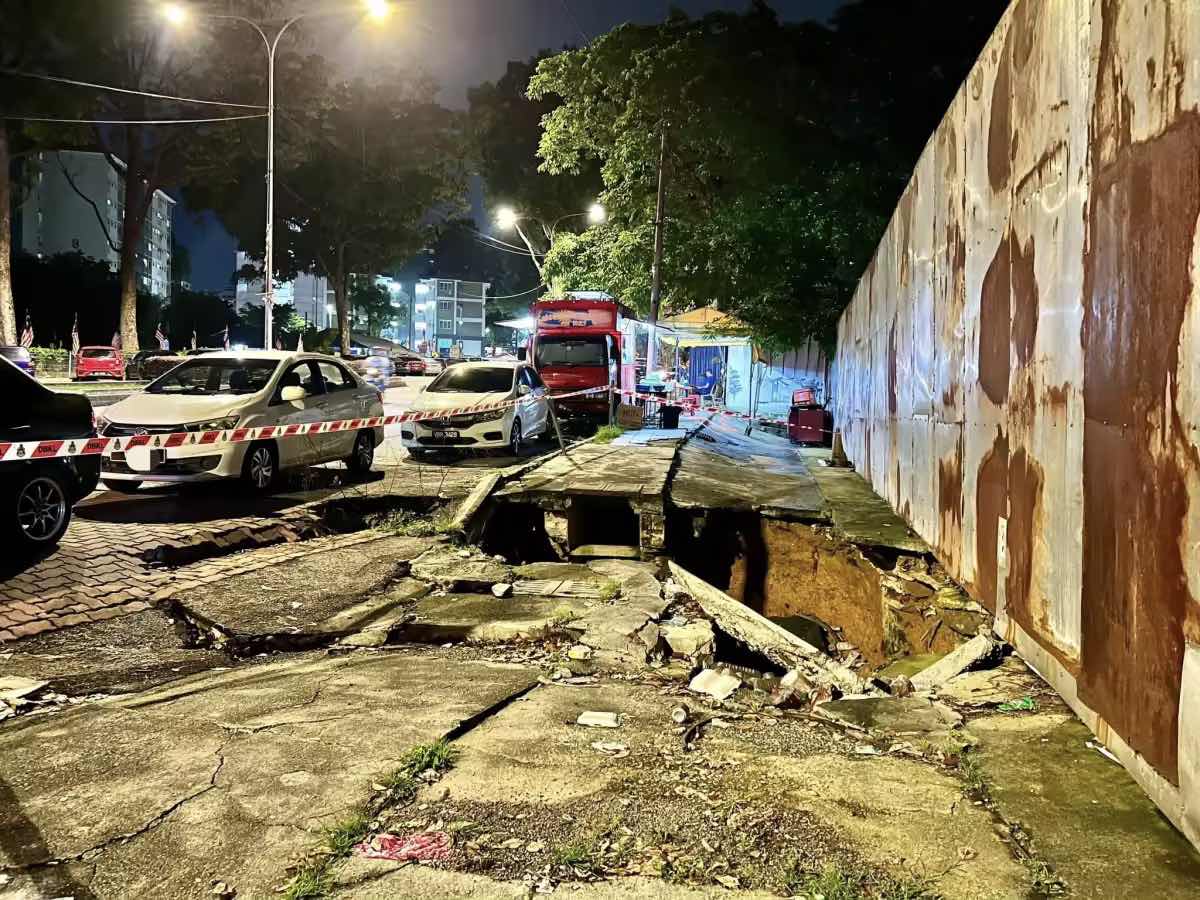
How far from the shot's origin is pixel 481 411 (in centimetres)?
1240

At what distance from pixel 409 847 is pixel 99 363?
34305 mm

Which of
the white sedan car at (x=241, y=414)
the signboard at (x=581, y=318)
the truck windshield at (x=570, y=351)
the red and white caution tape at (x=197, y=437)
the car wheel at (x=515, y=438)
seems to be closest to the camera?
the red and white caution tape at (x=197, y=437)

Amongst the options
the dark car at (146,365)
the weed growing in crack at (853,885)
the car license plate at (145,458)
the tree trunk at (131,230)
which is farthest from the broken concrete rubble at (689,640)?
the tree trunk at (131,230)

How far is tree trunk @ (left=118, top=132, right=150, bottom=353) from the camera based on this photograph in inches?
1355

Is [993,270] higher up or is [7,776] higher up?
[993,270]

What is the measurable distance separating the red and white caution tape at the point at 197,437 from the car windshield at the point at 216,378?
0.70 m

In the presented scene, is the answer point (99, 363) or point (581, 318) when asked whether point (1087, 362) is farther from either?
point (99, 363)

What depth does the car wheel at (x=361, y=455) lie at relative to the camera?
36.3 feet

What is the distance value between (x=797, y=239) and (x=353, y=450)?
10.4 meters

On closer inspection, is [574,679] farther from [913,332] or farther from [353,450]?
[353,450]

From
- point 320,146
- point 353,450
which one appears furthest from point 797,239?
point 320,146

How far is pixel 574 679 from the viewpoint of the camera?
444cm

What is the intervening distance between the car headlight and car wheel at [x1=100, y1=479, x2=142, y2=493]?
77 cm

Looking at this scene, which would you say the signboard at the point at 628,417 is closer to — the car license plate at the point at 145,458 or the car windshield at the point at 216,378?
the car windshield at the point at 216,378
